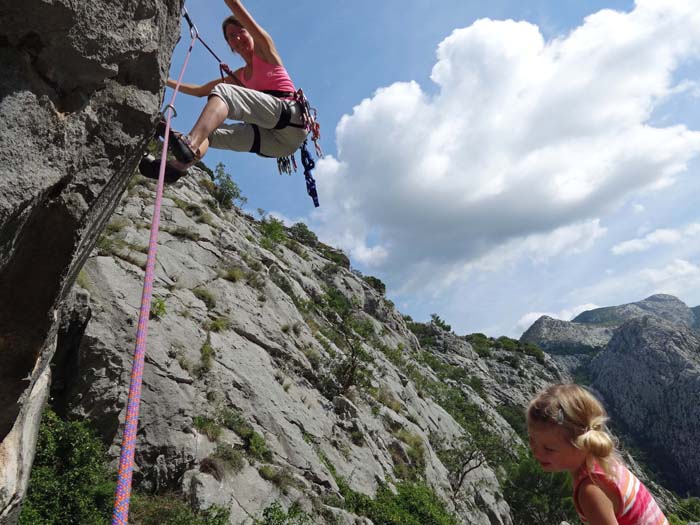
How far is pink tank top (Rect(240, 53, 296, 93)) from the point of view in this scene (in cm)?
418

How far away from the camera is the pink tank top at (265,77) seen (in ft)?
13.7

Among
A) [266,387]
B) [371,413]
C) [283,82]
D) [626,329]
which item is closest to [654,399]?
[626,329]

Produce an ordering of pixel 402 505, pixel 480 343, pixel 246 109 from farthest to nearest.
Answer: pixel 480 343 < pixel 402 505 < pixel 246 109

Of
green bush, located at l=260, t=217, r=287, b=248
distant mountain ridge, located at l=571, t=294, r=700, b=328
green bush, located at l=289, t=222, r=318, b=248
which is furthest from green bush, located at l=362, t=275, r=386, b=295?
distant mountain ridge, located at l=571, t=294, r=700, b=328

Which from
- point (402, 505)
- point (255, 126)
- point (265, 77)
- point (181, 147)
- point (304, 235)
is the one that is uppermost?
point (304, 235)

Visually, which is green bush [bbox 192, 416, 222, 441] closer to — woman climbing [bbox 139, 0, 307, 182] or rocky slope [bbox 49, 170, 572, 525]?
rocky slope [bbox 49, 170, 572, 525]

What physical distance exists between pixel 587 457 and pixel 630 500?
0.68ft

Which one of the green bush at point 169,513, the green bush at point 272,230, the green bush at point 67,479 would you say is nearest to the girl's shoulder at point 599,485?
the green bush at point 169,513

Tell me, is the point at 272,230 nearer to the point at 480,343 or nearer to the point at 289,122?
the point at 289,122

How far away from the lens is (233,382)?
10.7 meters

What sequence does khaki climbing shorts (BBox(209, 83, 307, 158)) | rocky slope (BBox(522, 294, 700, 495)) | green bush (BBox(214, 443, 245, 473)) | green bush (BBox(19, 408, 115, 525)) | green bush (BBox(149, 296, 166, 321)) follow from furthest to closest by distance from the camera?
1. rocky slope (BBox(522, 294, 700, 495))
2. green bush (BBox(149, 296, 166, 321))
3. green bush (BBox(214, 443, 245, 473))
4. green bush (BBox(19, 408, 115, 525))
5. khaki climbing shorts (BBox(209, 83, 307, 158))

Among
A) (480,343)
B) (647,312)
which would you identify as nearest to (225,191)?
(480,343)

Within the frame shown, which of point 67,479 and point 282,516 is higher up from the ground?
point 67,479

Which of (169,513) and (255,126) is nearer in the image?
(255,126)
